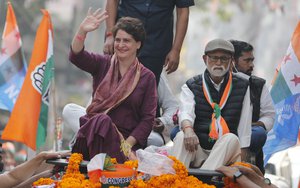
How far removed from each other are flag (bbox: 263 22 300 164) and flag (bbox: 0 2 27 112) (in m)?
3.35

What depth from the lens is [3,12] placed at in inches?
821

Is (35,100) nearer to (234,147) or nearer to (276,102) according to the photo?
(276,102)

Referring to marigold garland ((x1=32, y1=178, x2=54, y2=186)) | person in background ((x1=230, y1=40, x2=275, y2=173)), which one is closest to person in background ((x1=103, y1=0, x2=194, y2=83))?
person in background ((x1=230, y1=40, x2=275, y2=173))

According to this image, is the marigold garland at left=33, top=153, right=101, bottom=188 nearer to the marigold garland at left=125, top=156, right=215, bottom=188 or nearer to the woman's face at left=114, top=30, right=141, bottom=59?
the marigold garland at left=125, top=156, right=215, bottom=188

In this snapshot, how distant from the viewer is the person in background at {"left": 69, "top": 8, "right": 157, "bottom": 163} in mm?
7082

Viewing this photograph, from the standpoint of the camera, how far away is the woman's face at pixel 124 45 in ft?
23.7

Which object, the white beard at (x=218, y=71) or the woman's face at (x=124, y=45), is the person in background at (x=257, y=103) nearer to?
the white beard at (x=218, y=71)

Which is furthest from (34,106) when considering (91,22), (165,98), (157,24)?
(91,22)

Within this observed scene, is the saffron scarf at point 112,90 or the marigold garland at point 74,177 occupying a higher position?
the saffron scarf at point 112,90

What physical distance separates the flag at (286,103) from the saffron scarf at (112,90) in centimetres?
282

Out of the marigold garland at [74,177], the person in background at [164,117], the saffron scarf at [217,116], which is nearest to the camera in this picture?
the marigold garland at [74,177]

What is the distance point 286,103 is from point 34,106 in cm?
281

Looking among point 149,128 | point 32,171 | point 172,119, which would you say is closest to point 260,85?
point 172,119

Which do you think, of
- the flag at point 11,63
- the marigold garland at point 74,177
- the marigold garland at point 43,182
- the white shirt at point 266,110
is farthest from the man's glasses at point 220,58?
the flag at point 11,63
